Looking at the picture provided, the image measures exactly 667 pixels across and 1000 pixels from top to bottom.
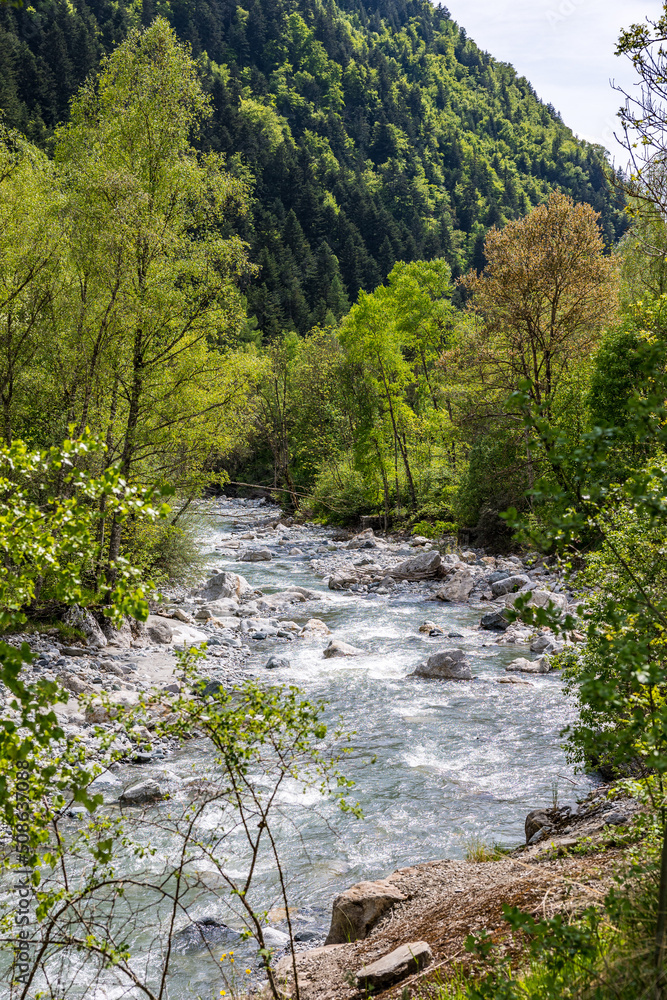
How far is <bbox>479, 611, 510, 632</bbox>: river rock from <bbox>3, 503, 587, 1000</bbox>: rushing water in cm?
48

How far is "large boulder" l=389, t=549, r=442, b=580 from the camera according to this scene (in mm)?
22344

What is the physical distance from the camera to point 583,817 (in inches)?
239

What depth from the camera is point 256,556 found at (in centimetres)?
2795

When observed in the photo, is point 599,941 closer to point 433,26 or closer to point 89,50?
point 89,50

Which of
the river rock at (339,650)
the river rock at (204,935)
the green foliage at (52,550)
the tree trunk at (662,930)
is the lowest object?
the river rock at (204,935)

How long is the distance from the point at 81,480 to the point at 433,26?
224876mm

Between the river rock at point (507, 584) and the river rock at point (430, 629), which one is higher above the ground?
the river rock at point (507, 584)

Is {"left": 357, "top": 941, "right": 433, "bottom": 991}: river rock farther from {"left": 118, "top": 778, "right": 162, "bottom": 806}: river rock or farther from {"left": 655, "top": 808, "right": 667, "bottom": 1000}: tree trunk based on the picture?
{"left": 118, "top": 778, "right": 162, "bottom": 806}: river rock

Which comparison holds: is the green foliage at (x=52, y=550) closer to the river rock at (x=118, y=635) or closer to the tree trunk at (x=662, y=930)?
the tree trunk at (x=662, y=930)

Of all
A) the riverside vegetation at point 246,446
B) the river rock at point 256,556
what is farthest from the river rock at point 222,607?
the river rock at point 256,556

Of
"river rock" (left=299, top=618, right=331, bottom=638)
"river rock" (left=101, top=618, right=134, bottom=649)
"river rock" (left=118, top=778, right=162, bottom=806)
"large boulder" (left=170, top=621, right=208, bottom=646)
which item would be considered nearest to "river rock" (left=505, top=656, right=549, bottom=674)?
"river rock" (left=299, top=618, right=331, bottom=638)

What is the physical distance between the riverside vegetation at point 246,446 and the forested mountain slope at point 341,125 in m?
31.0

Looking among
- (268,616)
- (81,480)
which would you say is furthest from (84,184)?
(81,480)

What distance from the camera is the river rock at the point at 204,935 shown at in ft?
19.4
